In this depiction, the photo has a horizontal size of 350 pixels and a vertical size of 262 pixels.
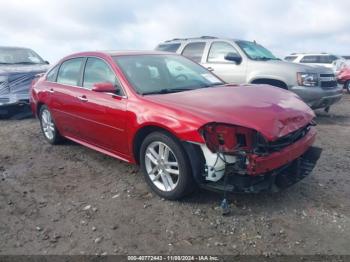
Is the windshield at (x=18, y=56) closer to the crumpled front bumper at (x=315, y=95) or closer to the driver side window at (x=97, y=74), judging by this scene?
the driver side window at (x=97, y=74)

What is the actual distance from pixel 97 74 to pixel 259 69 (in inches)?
160

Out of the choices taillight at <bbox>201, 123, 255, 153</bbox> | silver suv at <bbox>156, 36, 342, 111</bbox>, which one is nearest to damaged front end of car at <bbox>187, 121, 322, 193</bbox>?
taillight at <bbox>201, 123, 255, 153</bbox>

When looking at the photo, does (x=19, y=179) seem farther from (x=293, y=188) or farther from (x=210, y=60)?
(x=210, y=60)

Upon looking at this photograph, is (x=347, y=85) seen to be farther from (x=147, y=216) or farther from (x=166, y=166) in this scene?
(x=147, y=216)

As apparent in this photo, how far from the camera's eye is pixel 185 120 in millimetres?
3523

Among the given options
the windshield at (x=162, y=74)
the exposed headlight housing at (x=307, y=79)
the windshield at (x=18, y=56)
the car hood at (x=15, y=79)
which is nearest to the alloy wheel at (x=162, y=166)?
the windshield at (x=162, y=74)

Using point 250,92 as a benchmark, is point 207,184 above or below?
below

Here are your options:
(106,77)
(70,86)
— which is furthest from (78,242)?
(70,86)

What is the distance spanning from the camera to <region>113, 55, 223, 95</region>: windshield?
4.35 meters

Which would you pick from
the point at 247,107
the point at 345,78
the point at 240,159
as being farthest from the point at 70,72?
the point at 345,78

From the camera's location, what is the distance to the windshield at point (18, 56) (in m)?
9.68

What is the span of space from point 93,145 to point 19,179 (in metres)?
1.02

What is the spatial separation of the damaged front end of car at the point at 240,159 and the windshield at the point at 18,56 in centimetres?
793

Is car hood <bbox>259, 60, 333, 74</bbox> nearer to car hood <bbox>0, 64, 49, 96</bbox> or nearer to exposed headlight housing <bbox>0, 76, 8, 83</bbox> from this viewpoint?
car hood <bbox>0, 64, 49, 96</bbox>
